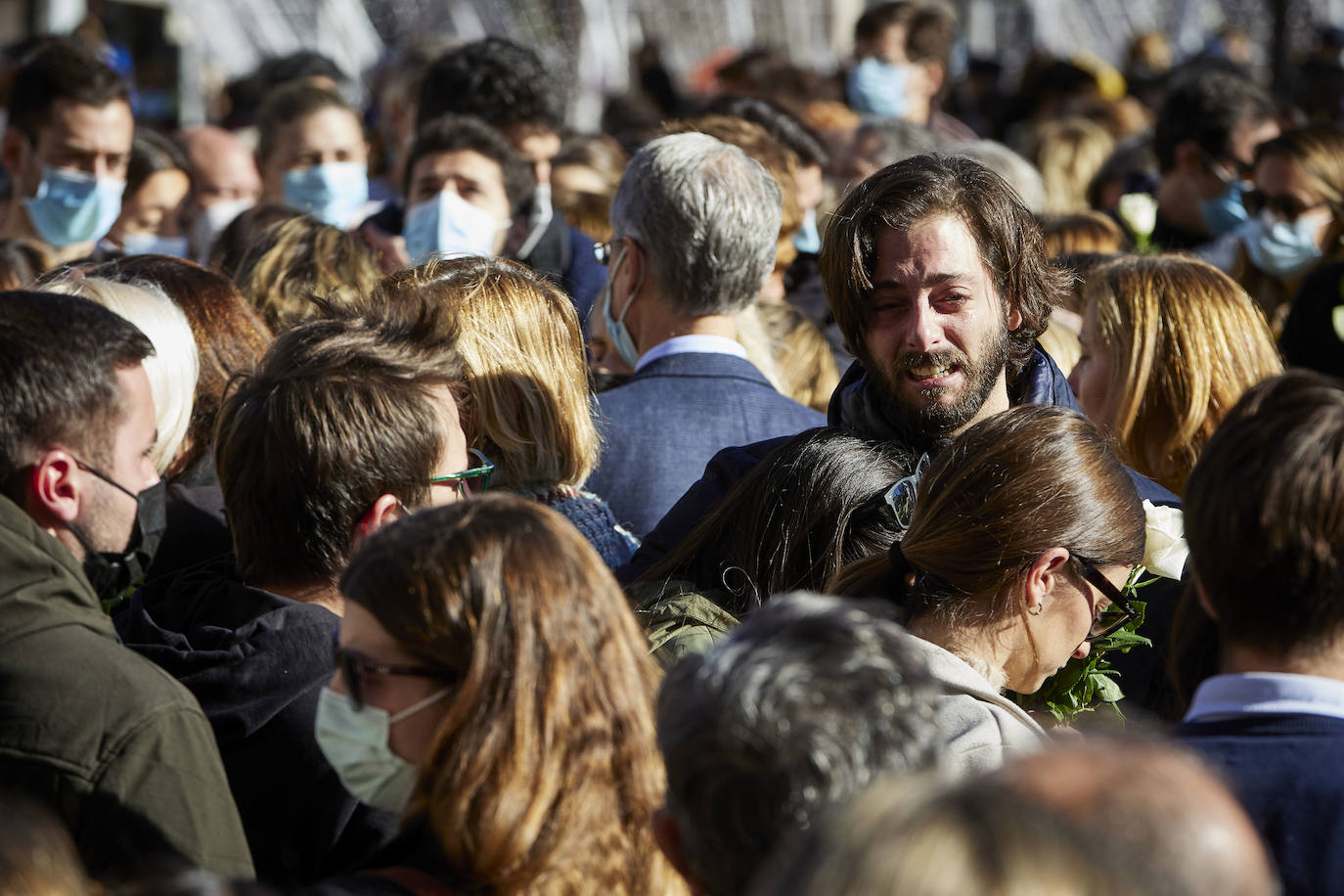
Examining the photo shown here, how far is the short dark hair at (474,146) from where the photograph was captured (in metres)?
5.79

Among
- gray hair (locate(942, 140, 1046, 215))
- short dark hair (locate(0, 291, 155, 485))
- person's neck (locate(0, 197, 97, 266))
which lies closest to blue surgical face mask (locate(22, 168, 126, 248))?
person's neck (locate(0, 197, 97, 266))

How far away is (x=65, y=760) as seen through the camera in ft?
7.27

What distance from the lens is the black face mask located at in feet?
9.07

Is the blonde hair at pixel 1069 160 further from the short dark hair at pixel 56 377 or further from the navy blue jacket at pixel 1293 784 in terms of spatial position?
the navy blue jacket at pixel 1293 784

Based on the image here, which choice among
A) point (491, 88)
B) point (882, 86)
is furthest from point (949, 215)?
point (882, 86)

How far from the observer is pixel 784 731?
168 cm

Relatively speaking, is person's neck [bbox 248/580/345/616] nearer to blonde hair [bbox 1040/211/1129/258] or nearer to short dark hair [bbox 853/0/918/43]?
blonde hair [bbox 1040/211/1129/258]

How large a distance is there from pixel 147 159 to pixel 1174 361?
189 inches

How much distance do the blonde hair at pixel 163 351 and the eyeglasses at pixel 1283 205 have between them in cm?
436

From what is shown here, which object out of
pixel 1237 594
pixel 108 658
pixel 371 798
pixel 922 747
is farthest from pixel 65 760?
pixel 1237 594

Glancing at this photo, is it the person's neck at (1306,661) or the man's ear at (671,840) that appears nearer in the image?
the man's ear at (671,840)

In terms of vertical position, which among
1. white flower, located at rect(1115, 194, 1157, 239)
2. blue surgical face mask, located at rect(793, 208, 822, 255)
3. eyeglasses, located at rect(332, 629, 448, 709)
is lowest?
white flower, located at rect(1115, 194, 1157, 239)

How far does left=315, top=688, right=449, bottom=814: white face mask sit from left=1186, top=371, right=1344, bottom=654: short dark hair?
1.10 metres

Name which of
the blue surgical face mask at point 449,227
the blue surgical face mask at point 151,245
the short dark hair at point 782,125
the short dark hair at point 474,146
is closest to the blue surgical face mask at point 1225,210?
the short dark hair at point 782,125
